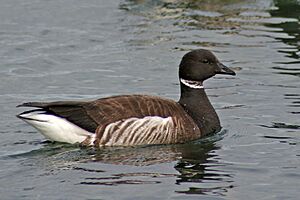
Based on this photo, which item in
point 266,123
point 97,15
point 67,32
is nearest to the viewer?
point 266,123

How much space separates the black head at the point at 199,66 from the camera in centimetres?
1357

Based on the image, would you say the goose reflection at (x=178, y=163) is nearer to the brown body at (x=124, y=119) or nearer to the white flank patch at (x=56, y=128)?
the brown body at (x=124, y=119)

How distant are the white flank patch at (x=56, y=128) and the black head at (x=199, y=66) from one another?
1.78m

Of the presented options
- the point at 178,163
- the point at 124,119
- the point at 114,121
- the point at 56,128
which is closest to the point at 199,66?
the point at 124,119

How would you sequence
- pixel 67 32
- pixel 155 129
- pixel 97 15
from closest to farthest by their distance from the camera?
pixel 155 129 → pixel 67 32 → pixel 97 15

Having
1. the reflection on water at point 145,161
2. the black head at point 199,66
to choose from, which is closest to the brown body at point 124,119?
the reflection on water at point 145,161

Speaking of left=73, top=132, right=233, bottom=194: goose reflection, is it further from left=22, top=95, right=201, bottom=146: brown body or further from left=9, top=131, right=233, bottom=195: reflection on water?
left=22, top=95, right=201, bottom=146: brown body

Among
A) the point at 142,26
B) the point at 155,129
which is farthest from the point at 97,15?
the point at 155,129

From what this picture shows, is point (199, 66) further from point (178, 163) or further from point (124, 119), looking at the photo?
point (178, 163)

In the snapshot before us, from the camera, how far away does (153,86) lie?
1655cm

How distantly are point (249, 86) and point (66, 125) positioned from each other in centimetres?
479

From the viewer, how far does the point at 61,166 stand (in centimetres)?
1189

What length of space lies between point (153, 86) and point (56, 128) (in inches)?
165

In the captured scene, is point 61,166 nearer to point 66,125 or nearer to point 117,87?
point 66,125
